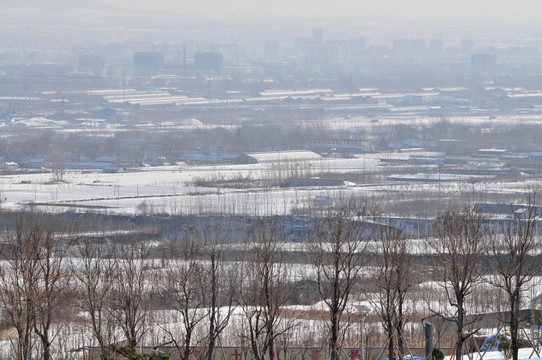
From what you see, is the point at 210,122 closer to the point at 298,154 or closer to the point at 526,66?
the point at 298,154

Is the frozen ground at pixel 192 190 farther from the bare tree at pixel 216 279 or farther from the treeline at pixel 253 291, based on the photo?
the treeline at pixel 253 291

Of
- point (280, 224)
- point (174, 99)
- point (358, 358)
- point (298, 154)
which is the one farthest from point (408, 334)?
point (174, 99)

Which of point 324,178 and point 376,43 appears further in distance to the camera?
point 376,43

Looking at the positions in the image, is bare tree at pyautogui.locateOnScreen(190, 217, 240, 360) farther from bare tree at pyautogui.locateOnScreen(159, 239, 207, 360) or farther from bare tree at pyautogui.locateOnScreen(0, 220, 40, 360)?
bare tree at pyautogui.locateOnScreen(0, 220, 40, 360)

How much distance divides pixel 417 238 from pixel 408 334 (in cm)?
590

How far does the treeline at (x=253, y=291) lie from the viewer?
12.8m

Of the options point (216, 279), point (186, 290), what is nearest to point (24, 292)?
point (186, 290)

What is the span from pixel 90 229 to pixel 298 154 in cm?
1746

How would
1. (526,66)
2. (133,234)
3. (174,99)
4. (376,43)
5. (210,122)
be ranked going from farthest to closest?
(376,43), (526,66), (174,99), (210,122), (133,234)

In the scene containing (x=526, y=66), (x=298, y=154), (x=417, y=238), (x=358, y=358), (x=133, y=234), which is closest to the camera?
(x=358, y=358)

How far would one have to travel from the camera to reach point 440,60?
121938mm

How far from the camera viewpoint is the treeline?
505 inches

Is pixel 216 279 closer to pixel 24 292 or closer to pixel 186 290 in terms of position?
pixel 186 290

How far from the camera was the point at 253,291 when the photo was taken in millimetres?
14453
